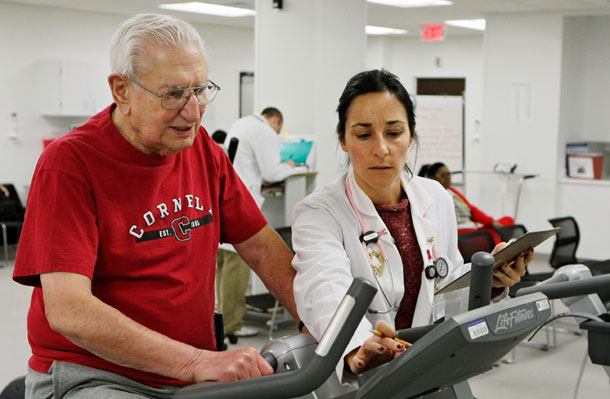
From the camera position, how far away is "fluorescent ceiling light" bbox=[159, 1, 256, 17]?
912 centimetres

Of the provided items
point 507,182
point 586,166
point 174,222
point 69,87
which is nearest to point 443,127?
point 507,182

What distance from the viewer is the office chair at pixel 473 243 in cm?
478

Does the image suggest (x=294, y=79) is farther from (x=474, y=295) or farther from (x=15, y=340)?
(x=474, y=295)

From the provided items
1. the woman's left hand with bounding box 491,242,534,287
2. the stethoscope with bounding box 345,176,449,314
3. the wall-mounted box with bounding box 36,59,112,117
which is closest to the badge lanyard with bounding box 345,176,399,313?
the stethoscope with bounding box 345,176,449,314

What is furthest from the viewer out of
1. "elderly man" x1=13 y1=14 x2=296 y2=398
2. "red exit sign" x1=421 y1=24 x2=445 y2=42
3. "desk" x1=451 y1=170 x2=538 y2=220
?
"red exit sign" x1=421 y1=24 x2=445 y2=42

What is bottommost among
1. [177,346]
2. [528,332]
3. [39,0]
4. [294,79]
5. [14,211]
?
[14,211]

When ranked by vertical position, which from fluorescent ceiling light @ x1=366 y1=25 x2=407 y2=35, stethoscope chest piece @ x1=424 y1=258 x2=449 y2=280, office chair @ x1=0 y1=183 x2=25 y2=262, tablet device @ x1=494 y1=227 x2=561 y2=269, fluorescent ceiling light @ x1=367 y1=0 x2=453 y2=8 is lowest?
office chair @ x1=0 y1=183 x2=25 y2=262

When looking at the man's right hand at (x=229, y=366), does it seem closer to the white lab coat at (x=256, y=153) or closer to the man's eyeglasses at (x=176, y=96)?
the man's eyeglasses at (x=176, y=96)

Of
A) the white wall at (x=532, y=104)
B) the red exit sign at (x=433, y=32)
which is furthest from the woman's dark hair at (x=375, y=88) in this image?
the red exit sign at (x=433, y=32)

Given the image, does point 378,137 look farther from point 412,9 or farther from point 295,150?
point 412,9

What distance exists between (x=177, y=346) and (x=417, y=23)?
31.8ft

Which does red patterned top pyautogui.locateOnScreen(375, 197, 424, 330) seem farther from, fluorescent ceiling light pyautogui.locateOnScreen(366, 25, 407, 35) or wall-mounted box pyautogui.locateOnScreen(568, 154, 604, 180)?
fluorescent ceiling light pyautogui.locateOnScreen(366, 25, 407, 35)

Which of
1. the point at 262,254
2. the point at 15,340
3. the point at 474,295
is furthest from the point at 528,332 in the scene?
the point at 15,340

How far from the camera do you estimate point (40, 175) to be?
5.05ft
